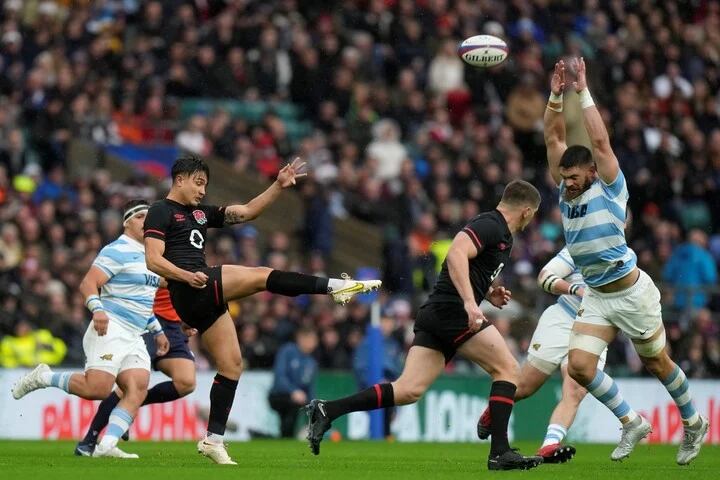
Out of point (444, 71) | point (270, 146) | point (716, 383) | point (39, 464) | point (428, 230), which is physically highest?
point (444, 71)

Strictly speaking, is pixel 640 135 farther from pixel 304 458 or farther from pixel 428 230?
pixel 304 458

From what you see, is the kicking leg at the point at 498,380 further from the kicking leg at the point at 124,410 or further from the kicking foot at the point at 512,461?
the kicking leg at the point at 124,410

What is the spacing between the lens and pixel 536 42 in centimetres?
2898

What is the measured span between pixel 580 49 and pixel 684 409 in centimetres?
1745

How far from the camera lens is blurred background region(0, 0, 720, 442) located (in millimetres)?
21750

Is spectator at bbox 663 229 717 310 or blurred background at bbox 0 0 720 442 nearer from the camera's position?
blurred background at bbox 0 0 720 442

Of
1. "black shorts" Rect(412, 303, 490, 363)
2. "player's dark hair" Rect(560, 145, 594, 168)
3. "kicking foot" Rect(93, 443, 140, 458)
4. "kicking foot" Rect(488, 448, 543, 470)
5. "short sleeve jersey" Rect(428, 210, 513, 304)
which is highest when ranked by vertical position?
"player's dark hair" Rect(560, 145, 594, 168)

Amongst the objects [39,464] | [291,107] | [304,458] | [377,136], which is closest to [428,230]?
[377,136]

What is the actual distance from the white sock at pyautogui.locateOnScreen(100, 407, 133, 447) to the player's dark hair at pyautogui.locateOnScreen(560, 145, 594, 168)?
14.9 ft

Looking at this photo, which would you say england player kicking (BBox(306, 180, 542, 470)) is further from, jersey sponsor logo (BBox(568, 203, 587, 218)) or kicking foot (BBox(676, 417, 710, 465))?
kicking foot (BBox(676, 417, 710, 465))

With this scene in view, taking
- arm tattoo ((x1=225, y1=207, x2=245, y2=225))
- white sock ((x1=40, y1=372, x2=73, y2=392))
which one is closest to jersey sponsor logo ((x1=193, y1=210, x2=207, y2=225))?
arm tattoo ((x1=225, y1=207, x2=245, y2=225))

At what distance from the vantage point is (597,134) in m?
11.6

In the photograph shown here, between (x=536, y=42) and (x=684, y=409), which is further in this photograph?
(x=536, y=42)

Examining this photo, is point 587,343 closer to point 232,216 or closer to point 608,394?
point 608,394
